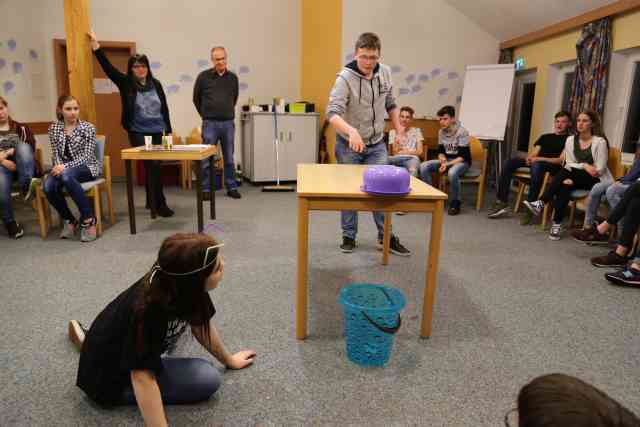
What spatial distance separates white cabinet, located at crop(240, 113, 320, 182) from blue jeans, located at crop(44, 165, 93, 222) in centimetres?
278

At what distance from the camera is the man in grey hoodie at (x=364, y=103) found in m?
2.57

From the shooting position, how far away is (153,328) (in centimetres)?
122

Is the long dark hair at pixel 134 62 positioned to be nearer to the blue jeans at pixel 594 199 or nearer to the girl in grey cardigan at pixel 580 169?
the girl in grey cardigan at pixel 580 169

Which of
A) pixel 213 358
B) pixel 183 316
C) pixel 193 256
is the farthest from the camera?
pixel 213 358

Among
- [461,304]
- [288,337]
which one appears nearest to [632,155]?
[461,304]

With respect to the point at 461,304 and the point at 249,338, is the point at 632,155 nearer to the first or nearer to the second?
the point at 461,304

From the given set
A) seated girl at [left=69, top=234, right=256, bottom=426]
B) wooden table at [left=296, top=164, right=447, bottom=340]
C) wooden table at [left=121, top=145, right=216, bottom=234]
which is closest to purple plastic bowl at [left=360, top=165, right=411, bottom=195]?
wooden table at [left=296, top=164, right=447, bottom=340]

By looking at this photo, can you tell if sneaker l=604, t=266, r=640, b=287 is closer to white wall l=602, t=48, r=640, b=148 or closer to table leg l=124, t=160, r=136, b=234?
white wall l=602, t=48, r=640, b=148

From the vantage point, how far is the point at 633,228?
9.72ft

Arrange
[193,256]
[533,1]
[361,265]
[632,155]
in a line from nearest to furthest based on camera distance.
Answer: [193,256], [361,265], [632,155], [533,1]

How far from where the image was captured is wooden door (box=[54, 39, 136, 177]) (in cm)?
568

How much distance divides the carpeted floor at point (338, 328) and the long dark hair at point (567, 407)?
3.20ft

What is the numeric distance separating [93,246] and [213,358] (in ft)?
6.03

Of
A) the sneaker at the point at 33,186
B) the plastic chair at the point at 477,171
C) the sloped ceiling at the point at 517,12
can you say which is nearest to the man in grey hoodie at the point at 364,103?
the plastic chair at the point at 477,171
